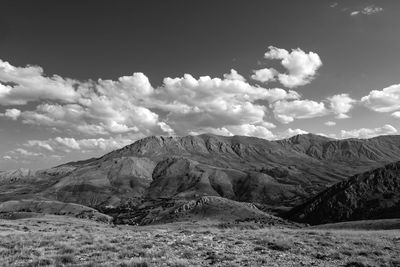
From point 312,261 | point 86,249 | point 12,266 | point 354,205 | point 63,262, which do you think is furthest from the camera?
point 354,205

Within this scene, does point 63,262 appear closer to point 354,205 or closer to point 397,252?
point 397,252

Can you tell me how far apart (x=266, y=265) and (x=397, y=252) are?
37.4 ft

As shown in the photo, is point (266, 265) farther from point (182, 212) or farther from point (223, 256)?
point (182, 212)

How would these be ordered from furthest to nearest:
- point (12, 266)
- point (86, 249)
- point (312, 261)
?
point (86, 249) < point (312, 261) < point (12, 266)

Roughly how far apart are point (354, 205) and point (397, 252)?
185694 millimetres

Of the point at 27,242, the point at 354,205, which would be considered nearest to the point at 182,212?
the point at 354,205

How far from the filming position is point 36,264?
1573 cm

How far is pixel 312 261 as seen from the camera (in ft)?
61.7

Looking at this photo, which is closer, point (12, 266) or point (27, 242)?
point (12, 266)

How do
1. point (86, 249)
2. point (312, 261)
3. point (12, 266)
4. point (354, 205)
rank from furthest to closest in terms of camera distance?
point (354, 205) < point (86, 249) < point (312, 261) < point (12, 266)

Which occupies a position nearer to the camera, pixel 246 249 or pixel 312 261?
pixel 312 261

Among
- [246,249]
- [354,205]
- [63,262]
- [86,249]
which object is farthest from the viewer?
[354,205]

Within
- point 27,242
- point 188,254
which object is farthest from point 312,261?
point 27,242

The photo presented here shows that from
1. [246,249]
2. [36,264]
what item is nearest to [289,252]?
[246,249]
